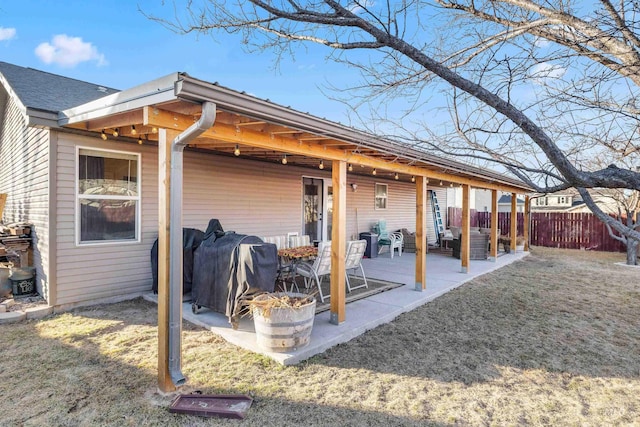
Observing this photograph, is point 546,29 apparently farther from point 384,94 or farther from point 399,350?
point 399,350

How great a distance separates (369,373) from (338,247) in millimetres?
1542

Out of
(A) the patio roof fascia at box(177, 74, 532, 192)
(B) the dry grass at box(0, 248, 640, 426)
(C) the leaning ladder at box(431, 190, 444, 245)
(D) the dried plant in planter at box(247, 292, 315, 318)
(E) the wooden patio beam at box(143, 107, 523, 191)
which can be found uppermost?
(A) the patio roof fascia at box(177, 74, 532, 192)

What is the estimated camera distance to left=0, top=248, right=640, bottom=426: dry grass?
2521mm

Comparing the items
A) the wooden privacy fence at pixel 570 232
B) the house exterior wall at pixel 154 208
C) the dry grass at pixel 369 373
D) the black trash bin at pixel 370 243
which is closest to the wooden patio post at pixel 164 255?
the dry grass at pixel 369 373

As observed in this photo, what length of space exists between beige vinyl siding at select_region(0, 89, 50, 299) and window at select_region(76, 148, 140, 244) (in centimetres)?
40

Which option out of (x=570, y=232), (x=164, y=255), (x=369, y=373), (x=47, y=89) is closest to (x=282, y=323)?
(x=369, y=373)

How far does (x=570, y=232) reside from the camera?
13.6 m

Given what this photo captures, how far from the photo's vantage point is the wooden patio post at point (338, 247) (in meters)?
4.16

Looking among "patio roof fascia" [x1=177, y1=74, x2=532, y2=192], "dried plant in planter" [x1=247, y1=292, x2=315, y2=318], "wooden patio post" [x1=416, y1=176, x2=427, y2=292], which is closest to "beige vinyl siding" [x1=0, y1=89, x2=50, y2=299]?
"dried plant in planter" [x1=247, y1=292, x2=315, y2=318]

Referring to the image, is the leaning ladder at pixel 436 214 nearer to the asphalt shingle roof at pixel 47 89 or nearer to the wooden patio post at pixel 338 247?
the wooden patio post at pixel 338 247

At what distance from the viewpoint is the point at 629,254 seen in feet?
31.9

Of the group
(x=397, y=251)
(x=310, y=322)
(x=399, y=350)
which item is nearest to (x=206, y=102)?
(x=310, y=322)

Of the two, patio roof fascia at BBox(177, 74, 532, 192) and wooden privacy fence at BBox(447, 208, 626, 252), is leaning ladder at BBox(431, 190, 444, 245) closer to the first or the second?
wooden privacy fence at BBox(447, 208, 626, 252)

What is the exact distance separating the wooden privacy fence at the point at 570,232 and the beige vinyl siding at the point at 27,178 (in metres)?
16.0
